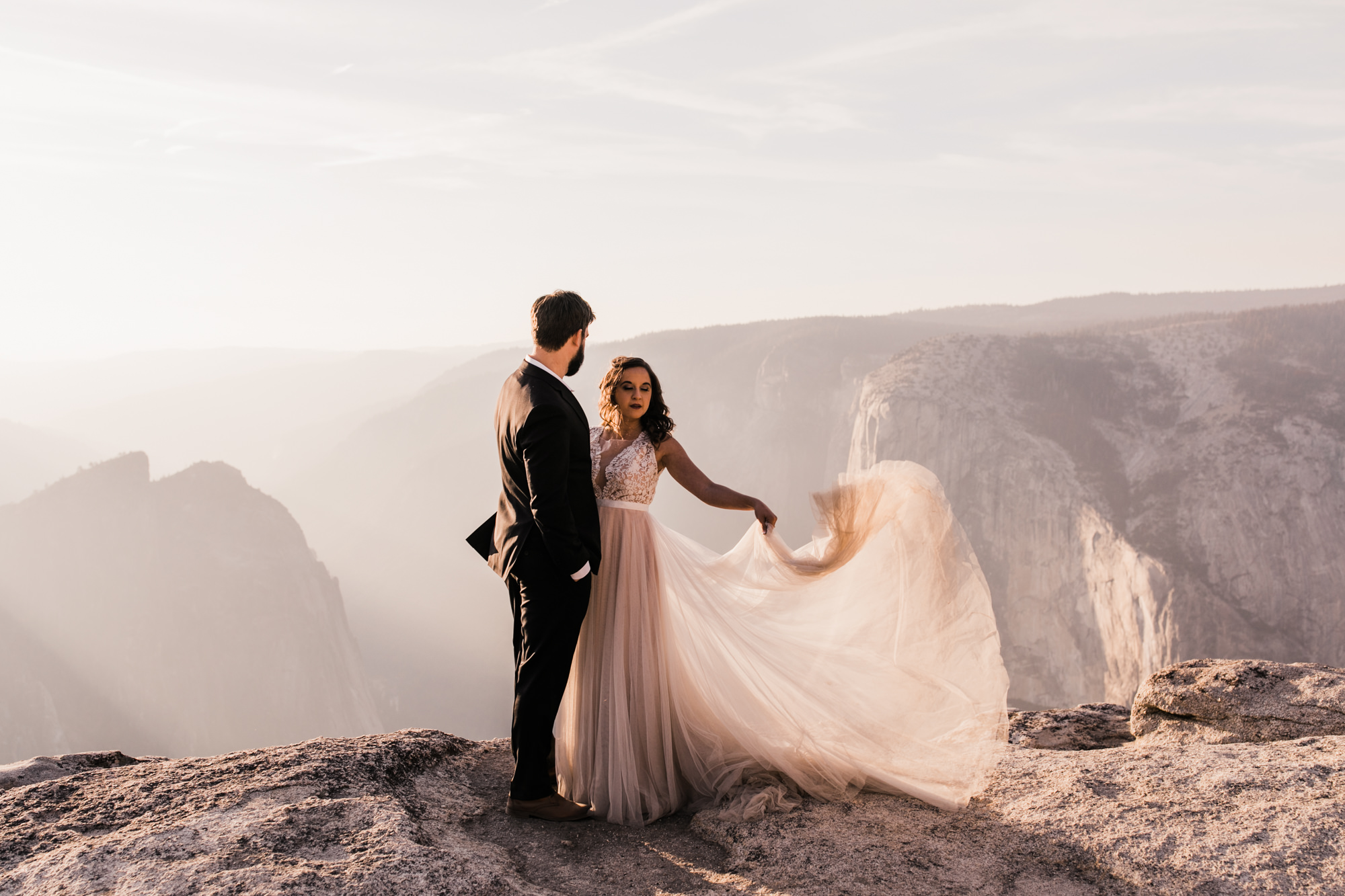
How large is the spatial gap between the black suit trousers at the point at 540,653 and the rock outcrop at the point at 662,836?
0.25 metres

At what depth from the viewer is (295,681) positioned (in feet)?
139

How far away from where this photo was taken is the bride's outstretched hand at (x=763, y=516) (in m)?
3.77

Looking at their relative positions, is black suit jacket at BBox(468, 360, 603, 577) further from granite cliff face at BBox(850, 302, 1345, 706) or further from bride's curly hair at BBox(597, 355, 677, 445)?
granite cliff face at BBox(850, 302, 1345, 706)

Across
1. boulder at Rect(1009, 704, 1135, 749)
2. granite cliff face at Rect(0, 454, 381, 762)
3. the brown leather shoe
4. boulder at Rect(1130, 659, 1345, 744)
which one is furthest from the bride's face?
granite cliff face at Rect(0, 454, 381, 762)

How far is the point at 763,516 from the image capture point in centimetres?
384

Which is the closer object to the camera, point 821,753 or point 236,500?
point 821,753

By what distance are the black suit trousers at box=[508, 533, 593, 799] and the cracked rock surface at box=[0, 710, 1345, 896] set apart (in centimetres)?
25

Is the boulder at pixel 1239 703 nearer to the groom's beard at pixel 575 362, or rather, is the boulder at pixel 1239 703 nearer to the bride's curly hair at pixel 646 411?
the bride's curly hair at pixel 646 411

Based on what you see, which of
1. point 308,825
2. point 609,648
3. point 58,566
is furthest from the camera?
point 58,566

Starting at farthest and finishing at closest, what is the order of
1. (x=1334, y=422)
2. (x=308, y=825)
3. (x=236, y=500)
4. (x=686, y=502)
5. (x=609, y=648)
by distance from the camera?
(x=686, y=502) < (x=236, y=500) < (x=1334, y=422) < (x=609, y=648) < (x=308, y=825)

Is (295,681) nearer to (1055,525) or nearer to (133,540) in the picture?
(133,540)

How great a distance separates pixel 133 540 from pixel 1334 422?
5823cm

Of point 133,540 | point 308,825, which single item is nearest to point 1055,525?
point 308,825

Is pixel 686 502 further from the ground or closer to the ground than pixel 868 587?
closer to the ground
